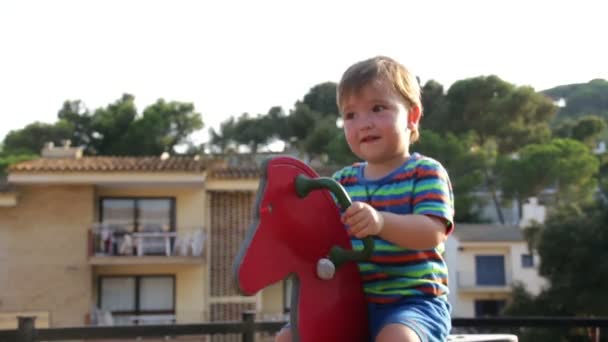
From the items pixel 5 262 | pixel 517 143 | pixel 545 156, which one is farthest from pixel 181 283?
pixel 517 143

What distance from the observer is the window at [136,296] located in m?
19.3

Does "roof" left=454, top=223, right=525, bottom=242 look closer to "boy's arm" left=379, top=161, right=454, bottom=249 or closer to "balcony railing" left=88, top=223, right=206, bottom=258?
"balcony railing" left=88, top=223, right=206, bottom=258

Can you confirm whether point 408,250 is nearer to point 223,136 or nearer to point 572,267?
point 572,267

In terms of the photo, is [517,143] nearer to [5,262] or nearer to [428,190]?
[5,262]

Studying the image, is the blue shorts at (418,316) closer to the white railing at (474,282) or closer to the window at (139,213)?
the window at (139,213)

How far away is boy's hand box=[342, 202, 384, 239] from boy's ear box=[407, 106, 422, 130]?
1.31 ft

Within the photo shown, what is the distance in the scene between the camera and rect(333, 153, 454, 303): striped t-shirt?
2158 millimetres

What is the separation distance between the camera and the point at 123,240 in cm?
1909

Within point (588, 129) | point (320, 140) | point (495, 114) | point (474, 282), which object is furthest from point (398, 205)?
point (588, 129)

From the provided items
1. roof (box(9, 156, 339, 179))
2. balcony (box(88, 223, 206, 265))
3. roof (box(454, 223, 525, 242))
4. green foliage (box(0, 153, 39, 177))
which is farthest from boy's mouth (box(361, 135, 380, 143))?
green foliage (box(0, 153, 39, 177))

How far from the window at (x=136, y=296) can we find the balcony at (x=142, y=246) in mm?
782

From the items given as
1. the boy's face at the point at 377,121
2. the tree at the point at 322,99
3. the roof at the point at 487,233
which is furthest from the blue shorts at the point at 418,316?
the tree at the point at 322,99

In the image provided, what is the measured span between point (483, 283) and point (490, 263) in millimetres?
810

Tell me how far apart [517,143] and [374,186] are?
3576 centimetres
